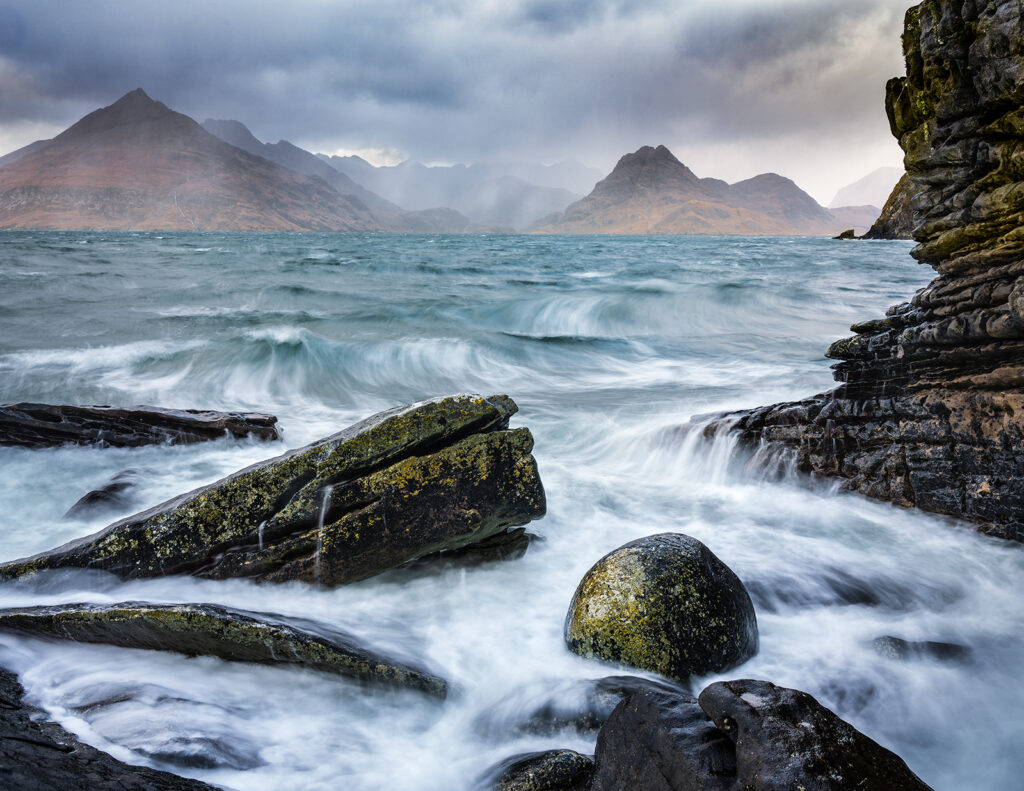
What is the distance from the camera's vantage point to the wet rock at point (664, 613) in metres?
3.55

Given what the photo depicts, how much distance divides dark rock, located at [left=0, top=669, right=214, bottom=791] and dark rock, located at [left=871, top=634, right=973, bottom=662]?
407 centimetres

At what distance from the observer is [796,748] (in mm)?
1978

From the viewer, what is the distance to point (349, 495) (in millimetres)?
4535

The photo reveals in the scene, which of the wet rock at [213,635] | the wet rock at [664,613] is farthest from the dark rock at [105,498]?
the wet rock at [664,613]

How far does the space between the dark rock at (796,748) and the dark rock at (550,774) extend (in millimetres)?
708

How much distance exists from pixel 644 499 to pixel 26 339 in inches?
597

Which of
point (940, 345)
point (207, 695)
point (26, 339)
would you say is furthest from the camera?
point (26, 339)

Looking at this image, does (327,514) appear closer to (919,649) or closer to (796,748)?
(796,748)

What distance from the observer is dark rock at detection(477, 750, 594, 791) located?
8.47 feet

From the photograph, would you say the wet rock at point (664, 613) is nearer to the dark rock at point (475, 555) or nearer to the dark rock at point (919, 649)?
the dark rock at point (919, 649)

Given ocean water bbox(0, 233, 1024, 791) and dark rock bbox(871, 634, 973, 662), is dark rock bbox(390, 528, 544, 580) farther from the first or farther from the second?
dark rock bbox(871, 634, 973, 662)

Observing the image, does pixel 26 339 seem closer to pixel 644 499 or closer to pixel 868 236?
pixel 644 499

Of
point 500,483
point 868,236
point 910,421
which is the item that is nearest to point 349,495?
point 500,483

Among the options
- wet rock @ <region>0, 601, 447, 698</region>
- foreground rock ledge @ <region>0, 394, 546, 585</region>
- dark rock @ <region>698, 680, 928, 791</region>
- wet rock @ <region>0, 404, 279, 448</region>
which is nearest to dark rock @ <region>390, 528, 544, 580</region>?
foreground rock ledge @ <region>0, 394, 546, 585</region>
